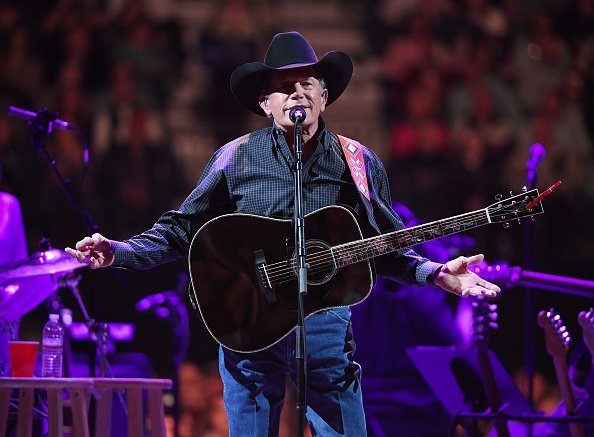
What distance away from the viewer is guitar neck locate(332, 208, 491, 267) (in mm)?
3146

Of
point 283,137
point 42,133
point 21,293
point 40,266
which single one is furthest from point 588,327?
point 42,133

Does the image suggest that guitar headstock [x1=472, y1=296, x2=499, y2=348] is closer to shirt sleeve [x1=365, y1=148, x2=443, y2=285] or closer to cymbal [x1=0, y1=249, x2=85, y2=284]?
shirt sleeve [x1=365, y1=148, x2=443, y2=285]

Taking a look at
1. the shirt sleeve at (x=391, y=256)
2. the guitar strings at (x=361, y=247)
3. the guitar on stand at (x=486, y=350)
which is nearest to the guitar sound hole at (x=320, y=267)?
the guitar strings at (x=361, y=247)

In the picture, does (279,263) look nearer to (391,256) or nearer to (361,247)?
(361,247)

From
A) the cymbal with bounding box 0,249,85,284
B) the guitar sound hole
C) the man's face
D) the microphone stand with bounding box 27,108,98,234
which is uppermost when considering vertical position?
the microphone stand with bounding box 27,108,98,234

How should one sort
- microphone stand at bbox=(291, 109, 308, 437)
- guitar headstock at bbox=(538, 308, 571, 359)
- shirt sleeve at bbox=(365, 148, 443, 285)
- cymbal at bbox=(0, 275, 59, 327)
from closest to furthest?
microphone stand at bbox=(291, 109, 308, 437) < shirt sleeve at bbox=(365, 148, 443, 285) < cymbal at bbox=(0, 275, 59, 327) < guitar headstock at bbox=(538, 308, 571, 359)

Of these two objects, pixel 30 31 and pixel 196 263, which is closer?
pixel 196 263

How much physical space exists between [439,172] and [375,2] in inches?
59.1

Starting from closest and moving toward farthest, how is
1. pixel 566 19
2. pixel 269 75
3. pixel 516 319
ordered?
pixel 269 75 → pixel 516 319 → pixel 566 19

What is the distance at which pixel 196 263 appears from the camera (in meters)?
3.21

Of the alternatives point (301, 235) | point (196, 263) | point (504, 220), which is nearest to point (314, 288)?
point (301, 235)

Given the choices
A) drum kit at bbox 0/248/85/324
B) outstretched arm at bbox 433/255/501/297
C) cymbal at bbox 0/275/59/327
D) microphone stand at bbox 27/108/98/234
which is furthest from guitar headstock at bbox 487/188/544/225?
microphone stand at bbox 27/108/98/234

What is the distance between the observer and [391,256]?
3.40 meters

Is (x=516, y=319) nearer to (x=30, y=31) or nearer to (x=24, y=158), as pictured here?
(x=24, y=158)
